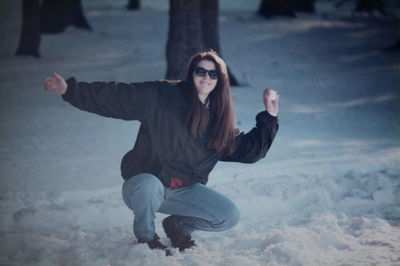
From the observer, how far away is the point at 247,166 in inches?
265

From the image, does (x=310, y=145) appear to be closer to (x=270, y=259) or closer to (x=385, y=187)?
(x=385, y=187)

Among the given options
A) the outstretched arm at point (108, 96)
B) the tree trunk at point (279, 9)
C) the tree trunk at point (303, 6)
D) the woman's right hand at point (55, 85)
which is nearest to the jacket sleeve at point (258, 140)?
the outstretched arm at point (108, 96)

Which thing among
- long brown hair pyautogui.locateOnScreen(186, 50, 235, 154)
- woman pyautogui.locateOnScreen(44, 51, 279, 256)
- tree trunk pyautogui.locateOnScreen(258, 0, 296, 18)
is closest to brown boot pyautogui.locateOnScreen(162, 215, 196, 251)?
woman pyautogui.locateOnScreen(44, 51, 279, 256)

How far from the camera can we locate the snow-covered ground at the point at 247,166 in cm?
440

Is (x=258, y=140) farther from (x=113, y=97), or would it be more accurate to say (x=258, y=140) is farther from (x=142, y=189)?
(x=113, y=97)

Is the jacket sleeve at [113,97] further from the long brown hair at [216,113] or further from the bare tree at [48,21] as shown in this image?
the bare tree at [48,21]

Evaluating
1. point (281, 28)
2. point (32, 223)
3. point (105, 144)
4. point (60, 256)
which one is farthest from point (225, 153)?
point (281, 28)

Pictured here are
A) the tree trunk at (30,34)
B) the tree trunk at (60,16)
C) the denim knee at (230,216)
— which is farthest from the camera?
the tree trunk at (60,16)

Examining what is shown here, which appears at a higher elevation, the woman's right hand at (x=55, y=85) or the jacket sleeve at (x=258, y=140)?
the woman's right hand at (x=55, y=85)

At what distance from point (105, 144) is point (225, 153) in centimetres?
348

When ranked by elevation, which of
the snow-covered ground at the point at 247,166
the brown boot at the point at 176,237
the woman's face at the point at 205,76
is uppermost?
the woman's face at the point at 205,76

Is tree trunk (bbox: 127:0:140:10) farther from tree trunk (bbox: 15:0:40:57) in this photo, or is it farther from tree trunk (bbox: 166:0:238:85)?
tree trunk (bbox: 166:0:238:85)

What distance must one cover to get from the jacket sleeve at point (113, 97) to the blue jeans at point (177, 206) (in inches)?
18.3

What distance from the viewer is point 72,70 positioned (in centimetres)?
1234
